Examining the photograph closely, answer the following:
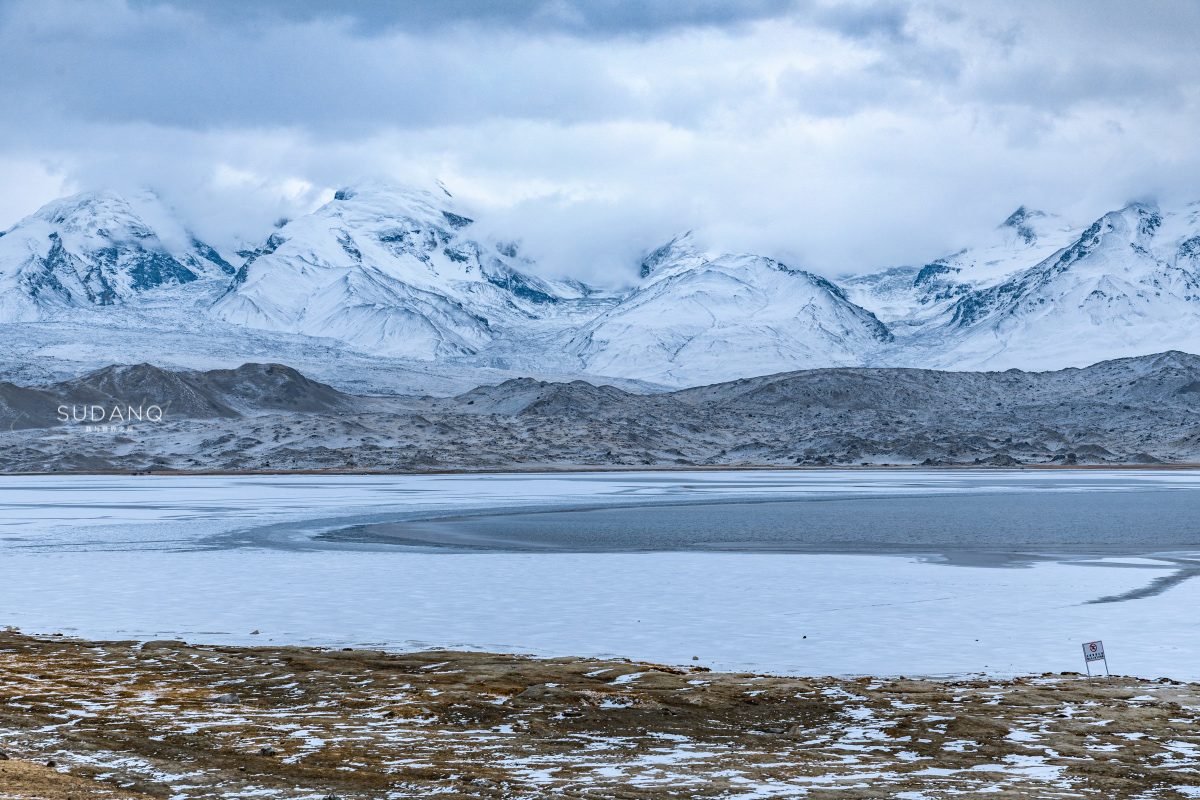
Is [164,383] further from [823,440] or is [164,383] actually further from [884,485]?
[884,485]

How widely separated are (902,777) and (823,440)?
142 m

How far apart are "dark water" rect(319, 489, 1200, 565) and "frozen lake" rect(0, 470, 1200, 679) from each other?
19 cm

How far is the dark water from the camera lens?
132ft

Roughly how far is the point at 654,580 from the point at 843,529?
18.8 metres

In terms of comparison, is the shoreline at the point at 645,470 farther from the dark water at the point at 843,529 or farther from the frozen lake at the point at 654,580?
the dark water at the point at 843,529

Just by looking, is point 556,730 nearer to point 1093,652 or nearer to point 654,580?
point 1093,652

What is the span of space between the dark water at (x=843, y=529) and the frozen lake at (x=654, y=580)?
0.61ft

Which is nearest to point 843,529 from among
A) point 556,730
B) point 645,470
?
point 556,730

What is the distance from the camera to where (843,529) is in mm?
48219

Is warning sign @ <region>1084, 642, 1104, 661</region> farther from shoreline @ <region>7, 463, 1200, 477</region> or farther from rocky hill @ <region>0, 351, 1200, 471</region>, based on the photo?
rocky hill @ <region>0, 351, 1200, 471</region>

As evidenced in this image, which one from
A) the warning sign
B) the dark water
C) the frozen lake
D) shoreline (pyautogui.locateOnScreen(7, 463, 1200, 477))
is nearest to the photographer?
the warning sign

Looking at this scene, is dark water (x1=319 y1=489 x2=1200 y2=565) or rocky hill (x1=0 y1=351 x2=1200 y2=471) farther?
rocky hill (x1=0 y1=351 x2=1200 y2=471)

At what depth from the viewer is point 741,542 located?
139ft

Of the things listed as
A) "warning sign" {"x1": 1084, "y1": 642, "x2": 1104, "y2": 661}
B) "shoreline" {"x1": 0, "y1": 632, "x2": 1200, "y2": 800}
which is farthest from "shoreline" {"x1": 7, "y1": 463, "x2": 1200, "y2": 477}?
"warning sign" {"x1": 1084, "y1": 642, "x2": 1104, "y2": 661}
